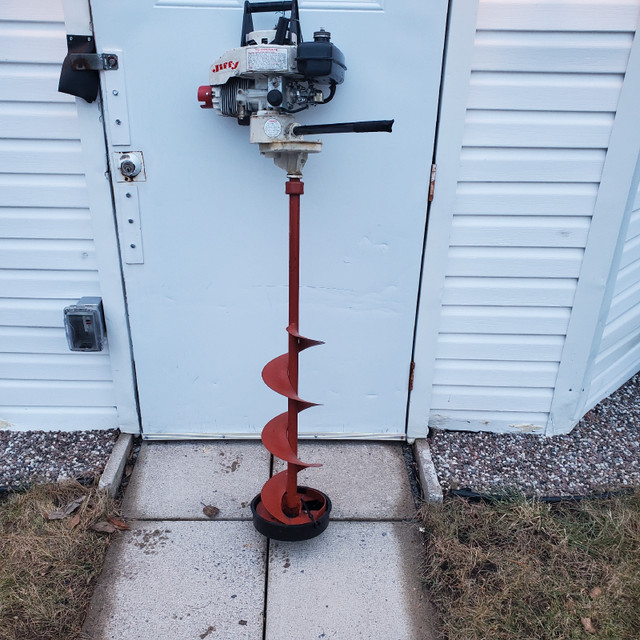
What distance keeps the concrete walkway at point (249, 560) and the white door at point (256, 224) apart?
23 centimetres

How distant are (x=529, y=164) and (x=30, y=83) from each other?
7.04ft

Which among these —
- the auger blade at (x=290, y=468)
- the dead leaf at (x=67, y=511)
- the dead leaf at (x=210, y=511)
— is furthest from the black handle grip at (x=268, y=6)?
the dead leaf at (x=67, y=511)

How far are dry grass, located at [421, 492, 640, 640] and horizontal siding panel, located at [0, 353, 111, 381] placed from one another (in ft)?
5.62

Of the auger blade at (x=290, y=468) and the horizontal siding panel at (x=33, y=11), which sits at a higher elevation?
the horizontal siding panel at (x=33, y=11)

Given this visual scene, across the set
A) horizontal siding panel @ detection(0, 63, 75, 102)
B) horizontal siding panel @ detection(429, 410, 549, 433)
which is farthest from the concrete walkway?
horizontal siding panel @ detection(0, 63, 75, 102)

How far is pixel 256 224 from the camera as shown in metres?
2.43

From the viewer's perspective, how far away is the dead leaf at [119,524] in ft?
7.78

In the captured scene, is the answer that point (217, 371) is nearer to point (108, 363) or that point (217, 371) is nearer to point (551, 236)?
point (108, 363)

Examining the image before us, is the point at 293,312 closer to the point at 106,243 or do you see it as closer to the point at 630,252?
the point at 106,243

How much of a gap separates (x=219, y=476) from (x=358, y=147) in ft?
5.41

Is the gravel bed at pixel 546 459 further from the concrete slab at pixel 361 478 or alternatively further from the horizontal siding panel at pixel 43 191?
the horizontal siding panel at pixel 43 191

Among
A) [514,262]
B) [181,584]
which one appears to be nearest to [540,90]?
[514,262]

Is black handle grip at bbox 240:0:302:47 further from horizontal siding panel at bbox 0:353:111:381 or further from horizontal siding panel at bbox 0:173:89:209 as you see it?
horizontal siding panel at bbox 0:353:111:381

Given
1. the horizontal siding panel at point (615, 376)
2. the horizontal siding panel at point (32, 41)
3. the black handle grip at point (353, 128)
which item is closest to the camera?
the black handle grip at point (353, 128)
